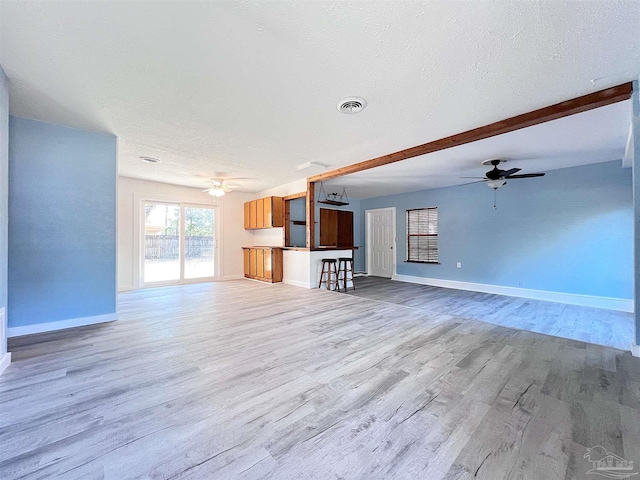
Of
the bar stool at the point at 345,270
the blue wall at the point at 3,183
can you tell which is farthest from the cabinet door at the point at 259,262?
the blue wall at the point at 3,183

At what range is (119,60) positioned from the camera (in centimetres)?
193

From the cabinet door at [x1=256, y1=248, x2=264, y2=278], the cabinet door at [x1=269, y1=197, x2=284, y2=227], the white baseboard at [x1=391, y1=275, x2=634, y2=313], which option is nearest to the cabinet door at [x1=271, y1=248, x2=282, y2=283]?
the cabinet door at [x1=256, y1=248, x2=264, y2=278]

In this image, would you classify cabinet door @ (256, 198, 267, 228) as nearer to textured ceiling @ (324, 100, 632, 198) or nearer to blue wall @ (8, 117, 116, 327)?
textured ceiling @ (324, 100, 632, 198)

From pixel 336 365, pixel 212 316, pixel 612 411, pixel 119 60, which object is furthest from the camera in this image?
pixel 212 316

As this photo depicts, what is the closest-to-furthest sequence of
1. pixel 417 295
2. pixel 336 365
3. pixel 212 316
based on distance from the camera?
1. pixel 336 365
2. pixel 212 316
3. pixel 417 295

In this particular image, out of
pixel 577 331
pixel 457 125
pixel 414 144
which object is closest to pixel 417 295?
pixel 577 331

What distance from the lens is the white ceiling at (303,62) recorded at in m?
1.54

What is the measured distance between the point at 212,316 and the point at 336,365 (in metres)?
2.14

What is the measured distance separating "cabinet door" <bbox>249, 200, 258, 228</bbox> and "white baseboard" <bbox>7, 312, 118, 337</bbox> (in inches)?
154

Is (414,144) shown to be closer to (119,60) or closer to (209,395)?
(119,60)

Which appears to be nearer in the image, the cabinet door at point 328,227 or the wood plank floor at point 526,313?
the wood plank floor at point 526,313

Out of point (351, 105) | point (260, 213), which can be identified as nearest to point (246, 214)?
point (260, 213)

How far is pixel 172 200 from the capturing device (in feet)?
20.3

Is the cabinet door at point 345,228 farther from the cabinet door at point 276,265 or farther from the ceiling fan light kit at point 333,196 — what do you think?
the cabinet door at point 276,265
